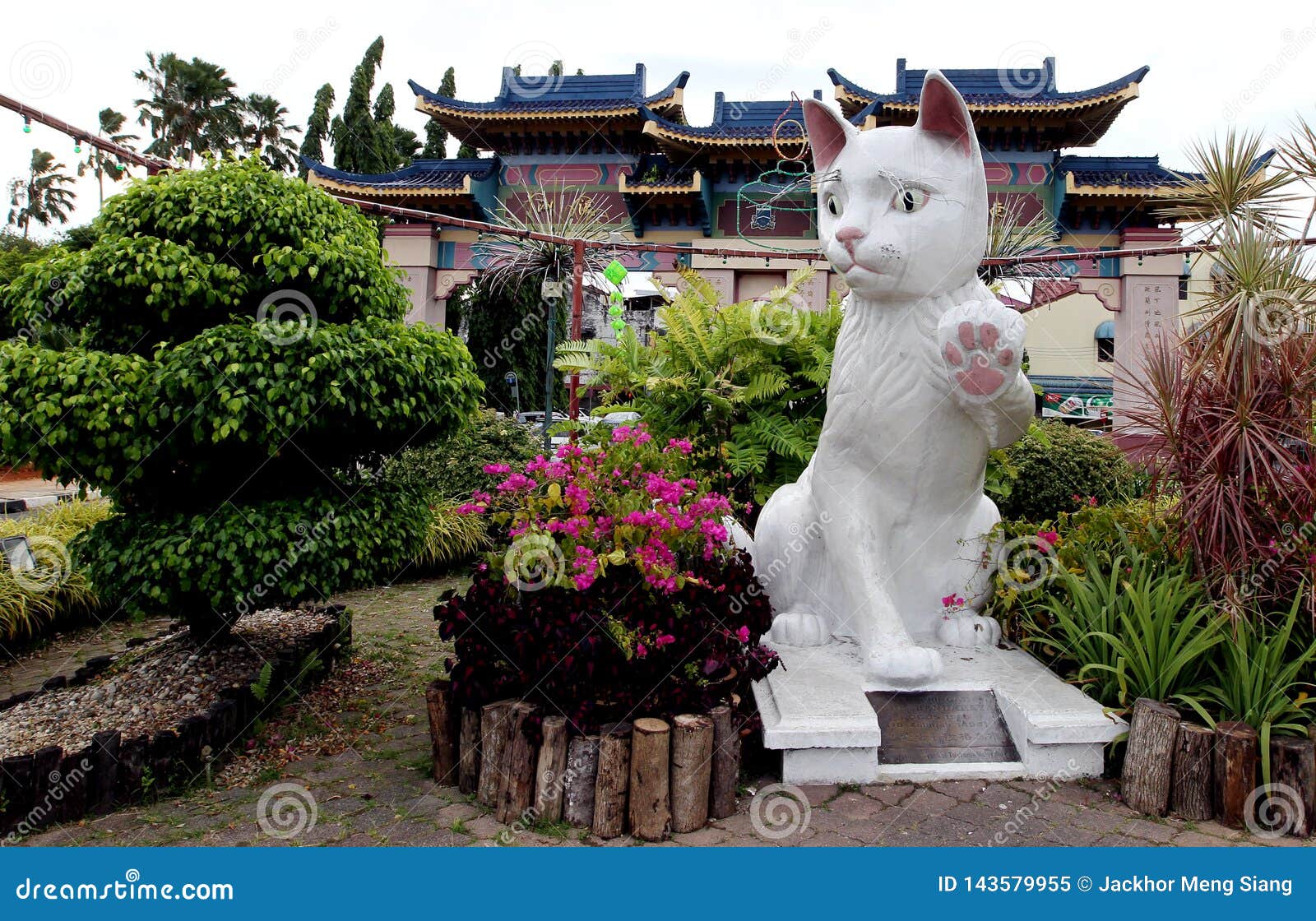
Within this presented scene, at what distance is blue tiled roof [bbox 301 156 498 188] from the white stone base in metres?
14.6

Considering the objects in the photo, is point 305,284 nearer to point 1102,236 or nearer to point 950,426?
point 950,426

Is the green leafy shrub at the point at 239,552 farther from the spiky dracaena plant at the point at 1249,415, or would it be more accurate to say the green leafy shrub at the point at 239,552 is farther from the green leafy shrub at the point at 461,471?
the green leafy shrub at the point at 461,471

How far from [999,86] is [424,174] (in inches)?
435

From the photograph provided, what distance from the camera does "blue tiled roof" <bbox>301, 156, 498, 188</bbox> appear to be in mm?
15781

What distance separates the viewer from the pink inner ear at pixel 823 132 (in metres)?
3.44

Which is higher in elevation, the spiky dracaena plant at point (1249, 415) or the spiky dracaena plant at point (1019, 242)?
the spiky dracaena plant at point (1019, 242)

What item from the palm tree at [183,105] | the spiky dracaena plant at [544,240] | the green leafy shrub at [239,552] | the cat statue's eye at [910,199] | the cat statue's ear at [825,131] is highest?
the palm tree at [183,105]

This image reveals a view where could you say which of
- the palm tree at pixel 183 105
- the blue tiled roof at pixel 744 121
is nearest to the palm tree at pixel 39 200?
the palm tree at pixel 183 105

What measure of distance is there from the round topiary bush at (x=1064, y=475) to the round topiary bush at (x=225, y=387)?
5.16 meters

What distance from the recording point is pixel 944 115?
10.7 ft

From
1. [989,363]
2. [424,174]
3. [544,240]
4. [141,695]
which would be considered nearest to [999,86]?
[424,174]

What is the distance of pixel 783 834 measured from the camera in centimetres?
279

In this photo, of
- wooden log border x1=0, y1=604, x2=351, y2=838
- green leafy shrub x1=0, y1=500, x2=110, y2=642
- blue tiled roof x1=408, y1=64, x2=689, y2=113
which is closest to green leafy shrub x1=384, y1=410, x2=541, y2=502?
green leafy shrub x1=0, y1=500, x2=110, y2=642

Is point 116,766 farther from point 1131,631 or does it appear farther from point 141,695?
point 1131,631
